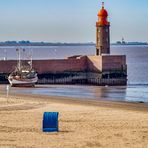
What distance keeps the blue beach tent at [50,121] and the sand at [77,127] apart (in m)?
0.29

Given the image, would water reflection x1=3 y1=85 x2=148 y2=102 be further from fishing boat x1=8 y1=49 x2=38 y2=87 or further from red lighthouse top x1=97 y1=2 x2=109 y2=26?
red lighthouse top x1=97 y1=2 x2=109 y2=26

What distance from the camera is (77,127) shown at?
2634 cm

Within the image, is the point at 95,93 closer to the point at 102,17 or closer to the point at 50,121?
the point at 102,17

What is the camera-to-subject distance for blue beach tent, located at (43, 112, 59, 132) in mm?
25000

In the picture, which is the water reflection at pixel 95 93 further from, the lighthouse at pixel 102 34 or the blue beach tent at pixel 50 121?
the blue beach tent at pixel 50 121

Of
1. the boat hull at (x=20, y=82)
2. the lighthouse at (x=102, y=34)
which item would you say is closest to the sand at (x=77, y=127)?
the boat hull at (x=20, y=82)

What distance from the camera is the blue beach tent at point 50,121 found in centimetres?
2500

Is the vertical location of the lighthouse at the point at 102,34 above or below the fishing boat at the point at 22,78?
above

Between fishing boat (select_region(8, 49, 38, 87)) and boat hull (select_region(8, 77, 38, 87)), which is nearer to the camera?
boat hull (select_region(8, 77, 38, 87))

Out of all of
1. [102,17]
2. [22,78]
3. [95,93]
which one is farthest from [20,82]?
[102,17]

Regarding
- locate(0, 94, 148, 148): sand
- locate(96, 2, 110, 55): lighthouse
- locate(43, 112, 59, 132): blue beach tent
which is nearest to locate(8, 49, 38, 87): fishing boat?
locate(96, 2, 110, 55): lighthouse

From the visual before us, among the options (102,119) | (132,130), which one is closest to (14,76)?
(102,119)

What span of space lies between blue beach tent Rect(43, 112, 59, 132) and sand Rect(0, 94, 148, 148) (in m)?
0.29

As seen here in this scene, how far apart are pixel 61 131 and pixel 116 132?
2.23 metres
